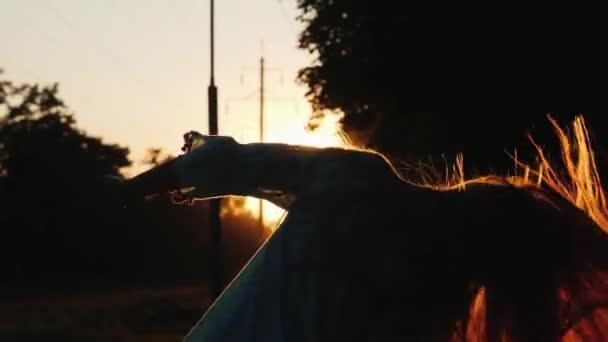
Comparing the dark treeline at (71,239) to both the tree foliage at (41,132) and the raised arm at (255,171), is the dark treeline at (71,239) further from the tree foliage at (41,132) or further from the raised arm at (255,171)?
the raised arm at (255,171)

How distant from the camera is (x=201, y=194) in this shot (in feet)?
6.84

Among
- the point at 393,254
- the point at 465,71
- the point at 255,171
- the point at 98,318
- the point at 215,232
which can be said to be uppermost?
the point at 465,71

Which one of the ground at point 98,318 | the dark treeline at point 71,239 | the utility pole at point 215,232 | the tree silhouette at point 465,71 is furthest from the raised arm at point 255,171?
the dark treeline at point 71,239

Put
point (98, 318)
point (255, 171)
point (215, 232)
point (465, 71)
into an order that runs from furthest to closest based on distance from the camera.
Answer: point (98, 318) → point (215, 232) → point (465, 71) → point (255, 171)

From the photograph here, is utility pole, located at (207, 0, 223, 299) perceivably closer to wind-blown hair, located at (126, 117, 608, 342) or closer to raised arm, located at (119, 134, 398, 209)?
wind-blown hair, located at (126, 117, 608, 342)

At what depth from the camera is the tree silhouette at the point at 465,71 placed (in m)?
21.0

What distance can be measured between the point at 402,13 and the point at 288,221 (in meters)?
22.0

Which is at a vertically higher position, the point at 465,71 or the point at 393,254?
the point at 465,71

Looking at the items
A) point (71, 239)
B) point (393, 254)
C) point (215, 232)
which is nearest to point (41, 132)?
point (71, 239)

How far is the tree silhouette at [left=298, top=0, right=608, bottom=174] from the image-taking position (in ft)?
68.8

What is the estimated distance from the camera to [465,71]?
2239 centimetres

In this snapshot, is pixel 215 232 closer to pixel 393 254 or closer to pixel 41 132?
pixel 393 254

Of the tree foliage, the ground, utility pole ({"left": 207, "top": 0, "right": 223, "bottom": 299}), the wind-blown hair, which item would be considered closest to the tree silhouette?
utility pole ({"left": 207, "top": 0, "right": 223, "bottom": 299})

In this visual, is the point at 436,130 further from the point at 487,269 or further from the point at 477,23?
the point at 487,269
